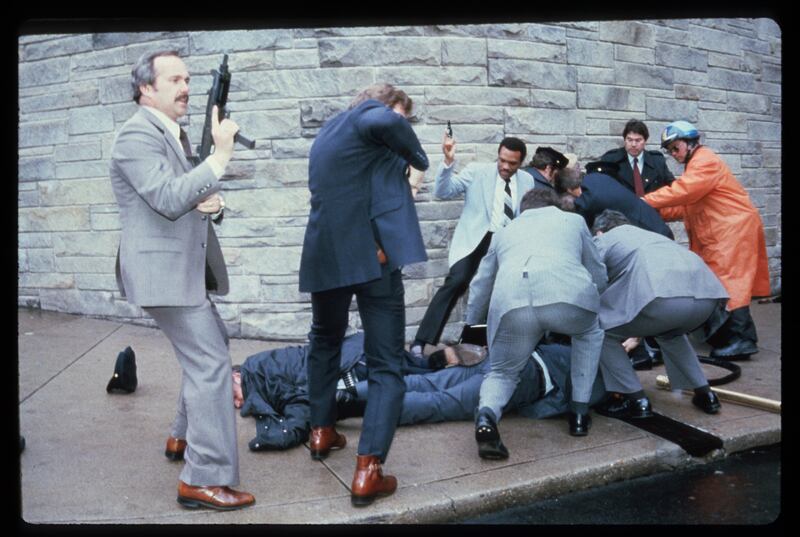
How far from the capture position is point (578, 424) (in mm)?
3895

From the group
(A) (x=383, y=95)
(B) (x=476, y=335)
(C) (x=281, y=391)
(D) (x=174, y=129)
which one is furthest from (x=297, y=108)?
(D) (x=174, y=129)

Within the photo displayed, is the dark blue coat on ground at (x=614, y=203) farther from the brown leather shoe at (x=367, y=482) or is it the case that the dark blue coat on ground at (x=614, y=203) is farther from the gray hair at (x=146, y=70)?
the gray hair at (x=146, y=70)

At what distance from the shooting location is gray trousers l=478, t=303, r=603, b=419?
3.74 m

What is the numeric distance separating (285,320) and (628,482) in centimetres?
307

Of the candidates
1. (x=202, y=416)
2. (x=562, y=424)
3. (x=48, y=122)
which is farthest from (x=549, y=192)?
(x=48, y=122)

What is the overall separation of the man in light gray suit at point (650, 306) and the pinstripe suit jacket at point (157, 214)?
2.29 meters

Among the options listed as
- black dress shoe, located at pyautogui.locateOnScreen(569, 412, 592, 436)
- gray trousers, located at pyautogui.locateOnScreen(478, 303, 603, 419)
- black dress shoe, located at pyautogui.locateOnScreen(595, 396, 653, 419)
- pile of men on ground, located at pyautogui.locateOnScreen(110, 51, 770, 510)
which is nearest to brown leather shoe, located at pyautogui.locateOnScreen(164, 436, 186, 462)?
pile of men on ground, located at pyautogui.locateOnScreen(110, 51, 770, 510)

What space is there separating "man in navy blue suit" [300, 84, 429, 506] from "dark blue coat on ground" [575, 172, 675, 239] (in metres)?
Answer: 2.05

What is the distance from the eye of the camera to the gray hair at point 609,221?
4488mm

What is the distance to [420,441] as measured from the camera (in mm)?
3818

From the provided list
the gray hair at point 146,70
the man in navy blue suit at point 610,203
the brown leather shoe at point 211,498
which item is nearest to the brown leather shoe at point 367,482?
the brown leather shoe at point 211,498

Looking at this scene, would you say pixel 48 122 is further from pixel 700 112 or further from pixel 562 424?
pixel 700 112

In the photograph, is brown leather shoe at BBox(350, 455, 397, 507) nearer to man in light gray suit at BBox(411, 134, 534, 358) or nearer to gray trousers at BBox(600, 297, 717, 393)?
gray trousers at BBox(600, 297, 717, 393)

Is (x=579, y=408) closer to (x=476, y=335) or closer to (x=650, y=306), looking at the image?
(x=650, y=306)
